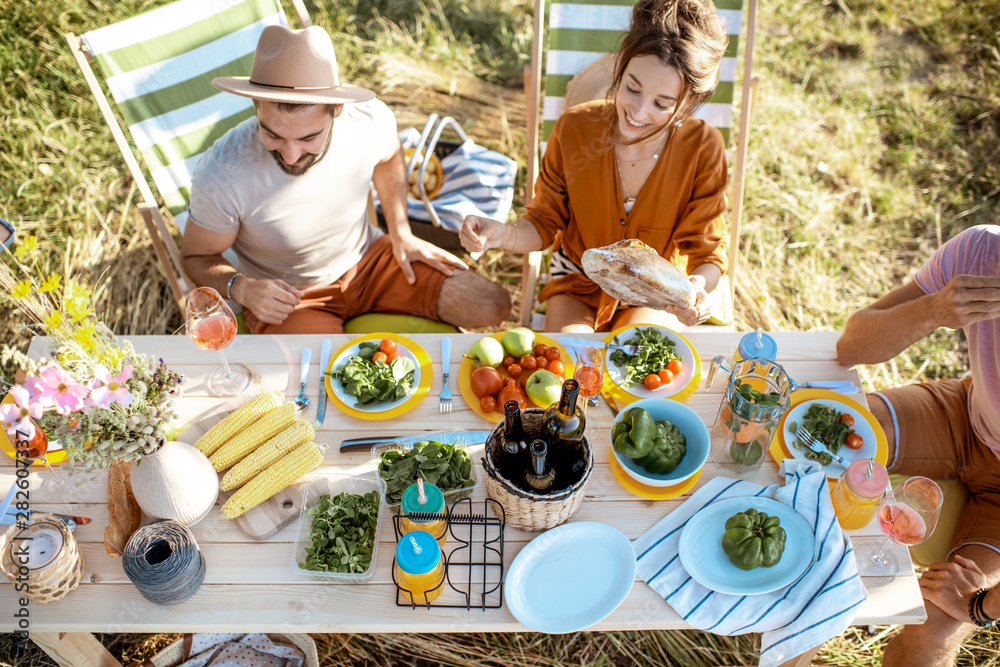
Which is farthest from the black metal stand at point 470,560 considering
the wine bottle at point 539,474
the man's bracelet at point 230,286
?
the man's bracelet at point 230,286

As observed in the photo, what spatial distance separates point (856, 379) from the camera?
7.36 feet

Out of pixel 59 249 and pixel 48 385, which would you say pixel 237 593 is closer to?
pixel 48 385

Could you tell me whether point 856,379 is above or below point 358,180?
below

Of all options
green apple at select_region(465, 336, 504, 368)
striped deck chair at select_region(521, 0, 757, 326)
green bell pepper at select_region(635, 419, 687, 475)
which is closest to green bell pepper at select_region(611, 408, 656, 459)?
green bell pepper at select_region(635, 419, 687, 475)

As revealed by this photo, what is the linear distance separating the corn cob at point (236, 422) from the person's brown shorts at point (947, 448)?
2.20 metres

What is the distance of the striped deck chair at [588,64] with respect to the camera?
3.17 meters

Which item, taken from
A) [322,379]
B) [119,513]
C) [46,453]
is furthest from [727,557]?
[46,453]

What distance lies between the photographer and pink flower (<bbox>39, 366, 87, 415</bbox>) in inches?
52.5

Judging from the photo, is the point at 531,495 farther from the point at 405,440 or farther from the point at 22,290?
the point at 22,290

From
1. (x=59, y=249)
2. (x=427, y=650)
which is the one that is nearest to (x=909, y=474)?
(x=427, y=650)

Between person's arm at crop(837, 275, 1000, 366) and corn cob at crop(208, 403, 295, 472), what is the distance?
1.84 m

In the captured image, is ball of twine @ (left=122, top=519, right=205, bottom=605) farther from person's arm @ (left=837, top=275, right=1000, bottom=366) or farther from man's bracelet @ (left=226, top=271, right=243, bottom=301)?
person's arm @ (left=837, top=275, right=1000, bottom=366)

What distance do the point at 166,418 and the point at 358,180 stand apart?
5.37 feet

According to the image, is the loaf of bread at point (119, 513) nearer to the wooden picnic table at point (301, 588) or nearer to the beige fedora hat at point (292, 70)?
the wooden picnic table at point (301, 588)
